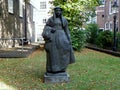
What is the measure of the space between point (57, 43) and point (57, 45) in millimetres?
59

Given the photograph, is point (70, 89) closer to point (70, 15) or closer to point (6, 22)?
point (70, 15)

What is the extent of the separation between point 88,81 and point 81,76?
84 centimetres

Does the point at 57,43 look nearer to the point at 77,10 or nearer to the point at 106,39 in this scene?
the point at 77,10

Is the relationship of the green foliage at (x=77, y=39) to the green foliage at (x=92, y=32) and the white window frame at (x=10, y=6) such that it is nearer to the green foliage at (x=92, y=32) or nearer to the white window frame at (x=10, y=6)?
the white window frame at (x=10, y=6)

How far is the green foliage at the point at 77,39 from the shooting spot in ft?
65.2

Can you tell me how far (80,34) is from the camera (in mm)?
20281

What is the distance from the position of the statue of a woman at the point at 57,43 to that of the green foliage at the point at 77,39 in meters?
11.1

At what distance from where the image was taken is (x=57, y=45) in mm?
8508

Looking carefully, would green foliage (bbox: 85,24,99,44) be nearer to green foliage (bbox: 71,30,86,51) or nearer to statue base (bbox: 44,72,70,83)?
green foliage (bbox: 71,30,86,51)

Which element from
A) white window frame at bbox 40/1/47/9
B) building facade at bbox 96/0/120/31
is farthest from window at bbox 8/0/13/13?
white window frame at bbox 40/1/47/9

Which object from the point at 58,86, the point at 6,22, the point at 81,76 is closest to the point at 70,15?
the point at 6,22

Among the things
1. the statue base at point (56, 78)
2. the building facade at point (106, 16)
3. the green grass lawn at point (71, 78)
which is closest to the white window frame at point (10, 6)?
the green grass lawn at point (71, 78)

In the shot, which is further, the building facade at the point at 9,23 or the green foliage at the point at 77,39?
the building facade at the point at 9,23

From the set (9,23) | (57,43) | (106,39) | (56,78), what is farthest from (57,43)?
(106,39)
